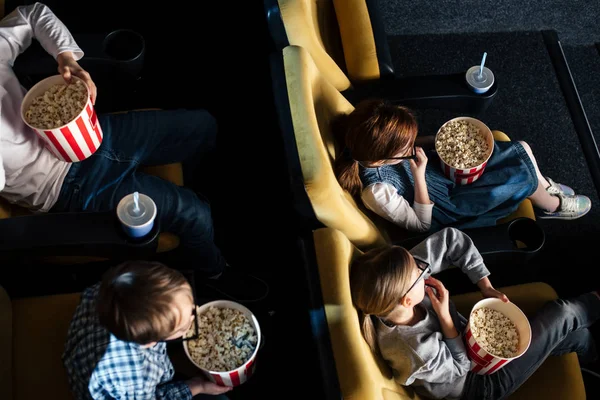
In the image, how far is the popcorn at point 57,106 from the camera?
4.87 ft

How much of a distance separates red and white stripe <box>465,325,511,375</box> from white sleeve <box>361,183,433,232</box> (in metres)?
0.34

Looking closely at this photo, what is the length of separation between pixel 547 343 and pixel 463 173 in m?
0.50

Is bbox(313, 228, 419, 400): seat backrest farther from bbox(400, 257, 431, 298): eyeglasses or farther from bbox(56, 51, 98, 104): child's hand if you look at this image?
bbox(56, 51, 98, 104): child's hand

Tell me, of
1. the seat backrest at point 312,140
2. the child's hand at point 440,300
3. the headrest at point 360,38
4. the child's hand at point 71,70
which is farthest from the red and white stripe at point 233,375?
the headrest at point 360,38

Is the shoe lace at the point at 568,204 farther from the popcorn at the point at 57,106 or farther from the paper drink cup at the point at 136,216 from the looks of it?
the popcorn at the point at 57,106

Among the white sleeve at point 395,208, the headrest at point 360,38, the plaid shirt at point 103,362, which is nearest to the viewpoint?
the plaid shirt at point 103,362

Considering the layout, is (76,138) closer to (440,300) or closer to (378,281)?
(378,281)

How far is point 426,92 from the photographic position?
1810mm

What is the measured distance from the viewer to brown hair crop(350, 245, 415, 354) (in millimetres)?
1418

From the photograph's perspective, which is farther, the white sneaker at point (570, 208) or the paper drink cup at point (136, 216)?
the white sneaker at point (570, 208)

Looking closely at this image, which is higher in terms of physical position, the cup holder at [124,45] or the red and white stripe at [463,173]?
the cup holder at [124,45]

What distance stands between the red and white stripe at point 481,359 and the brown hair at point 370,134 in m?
0.48

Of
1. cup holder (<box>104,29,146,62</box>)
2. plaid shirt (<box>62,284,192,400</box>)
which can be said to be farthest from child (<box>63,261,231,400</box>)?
cup holder (<box>104,29,146,62</box>)

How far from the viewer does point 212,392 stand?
1515 mm
